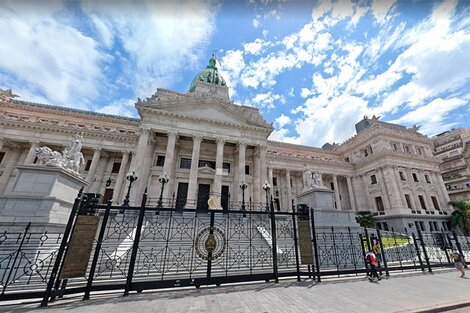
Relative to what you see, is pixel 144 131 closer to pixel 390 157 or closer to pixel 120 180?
pixel 120 180

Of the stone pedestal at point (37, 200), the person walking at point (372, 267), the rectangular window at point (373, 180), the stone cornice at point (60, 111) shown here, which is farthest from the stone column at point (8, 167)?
the rectangular window at point (373, 180)

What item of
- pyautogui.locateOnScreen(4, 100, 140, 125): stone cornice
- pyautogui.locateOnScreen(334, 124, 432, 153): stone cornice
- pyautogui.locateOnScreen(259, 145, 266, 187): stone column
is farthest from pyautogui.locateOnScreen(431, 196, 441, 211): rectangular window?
pyautogui.locateOnScreen(4, 100, 140, 125): stone cornice

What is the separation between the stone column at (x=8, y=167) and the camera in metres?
20.3

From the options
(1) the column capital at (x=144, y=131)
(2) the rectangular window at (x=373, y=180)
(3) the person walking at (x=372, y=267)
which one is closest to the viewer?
(3) the person walking at (x=372, y=267)

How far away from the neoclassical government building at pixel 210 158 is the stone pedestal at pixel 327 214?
702cm

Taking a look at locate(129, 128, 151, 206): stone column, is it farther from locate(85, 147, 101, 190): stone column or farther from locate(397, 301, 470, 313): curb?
locate(397, 301, 470, 313): curb

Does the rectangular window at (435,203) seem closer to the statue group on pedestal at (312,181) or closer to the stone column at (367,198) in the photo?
the stone column at (367,198)

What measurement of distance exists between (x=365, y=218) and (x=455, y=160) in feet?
96.8

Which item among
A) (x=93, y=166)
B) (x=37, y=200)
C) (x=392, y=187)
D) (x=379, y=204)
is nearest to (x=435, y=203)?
(x=379, y=204)

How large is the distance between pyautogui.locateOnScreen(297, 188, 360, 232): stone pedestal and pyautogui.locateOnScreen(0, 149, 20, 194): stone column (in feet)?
96.5

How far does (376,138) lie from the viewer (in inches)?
1216

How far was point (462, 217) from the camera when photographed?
25234mm

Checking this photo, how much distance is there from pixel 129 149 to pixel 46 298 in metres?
21.5

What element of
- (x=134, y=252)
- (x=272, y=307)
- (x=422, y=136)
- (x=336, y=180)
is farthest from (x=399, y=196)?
(x=134, y=252)
